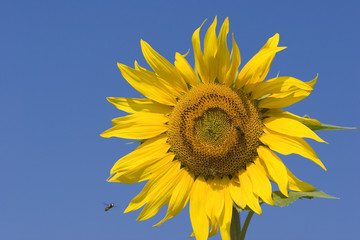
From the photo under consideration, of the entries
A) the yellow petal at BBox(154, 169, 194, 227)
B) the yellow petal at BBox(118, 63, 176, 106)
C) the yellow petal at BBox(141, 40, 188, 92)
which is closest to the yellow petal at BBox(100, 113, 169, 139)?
the yellow petal at BBox(118, 63, 176, 106)

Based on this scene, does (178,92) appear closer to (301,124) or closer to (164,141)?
(164,141)

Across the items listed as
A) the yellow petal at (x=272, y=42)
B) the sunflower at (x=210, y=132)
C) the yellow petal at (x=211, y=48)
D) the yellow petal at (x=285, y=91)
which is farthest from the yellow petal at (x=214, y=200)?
the yellow petal at (x=272, y=42)

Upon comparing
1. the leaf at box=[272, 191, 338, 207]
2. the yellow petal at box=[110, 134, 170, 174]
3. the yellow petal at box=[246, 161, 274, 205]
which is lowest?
the leaf at box=[272, 191, 338, 207]

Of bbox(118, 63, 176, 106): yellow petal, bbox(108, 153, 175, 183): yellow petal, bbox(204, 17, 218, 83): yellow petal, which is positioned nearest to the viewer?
bbox(204, 17, 218, 83): yellow petal

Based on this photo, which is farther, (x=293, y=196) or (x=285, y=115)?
(x=285, y=115)

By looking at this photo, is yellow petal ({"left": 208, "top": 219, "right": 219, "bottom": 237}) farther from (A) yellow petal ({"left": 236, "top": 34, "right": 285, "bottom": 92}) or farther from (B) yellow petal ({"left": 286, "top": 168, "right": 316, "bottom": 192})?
(A) yellow petal ({"left": 236, "top": 34, "right": 285, "bottom": 92})

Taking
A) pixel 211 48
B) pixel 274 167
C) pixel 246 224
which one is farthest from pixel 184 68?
pixel 246 224

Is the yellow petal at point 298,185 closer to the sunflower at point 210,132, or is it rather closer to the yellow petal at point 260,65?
the sunflower at point 210,132

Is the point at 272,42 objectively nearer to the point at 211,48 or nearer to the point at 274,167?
the point at 211,48
